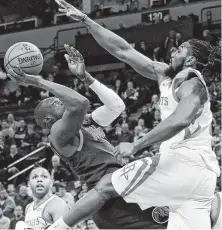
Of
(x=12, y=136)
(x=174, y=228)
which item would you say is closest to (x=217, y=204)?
(x=174, y=228)

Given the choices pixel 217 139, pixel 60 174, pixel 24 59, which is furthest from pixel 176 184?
pixel 60 174

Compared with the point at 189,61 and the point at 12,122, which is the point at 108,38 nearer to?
the point at 189,61

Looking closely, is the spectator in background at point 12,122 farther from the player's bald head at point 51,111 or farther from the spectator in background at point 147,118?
the player's bald head at point 51,111

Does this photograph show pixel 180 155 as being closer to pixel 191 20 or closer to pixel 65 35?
pixel 191 20

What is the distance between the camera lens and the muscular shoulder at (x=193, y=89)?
3.33 metres

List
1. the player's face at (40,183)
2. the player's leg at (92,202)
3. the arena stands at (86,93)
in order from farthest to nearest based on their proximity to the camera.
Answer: the arena stands at (86,93), the player's face at (40,183), the player's leg at (92,202)

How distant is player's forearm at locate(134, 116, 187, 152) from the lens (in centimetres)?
310

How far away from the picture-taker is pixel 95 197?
3594 mm

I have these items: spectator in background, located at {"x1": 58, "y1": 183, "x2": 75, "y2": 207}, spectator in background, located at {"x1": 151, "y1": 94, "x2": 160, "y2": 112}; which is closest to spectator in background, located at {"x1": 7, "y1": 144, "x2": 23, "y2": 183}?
spectator in background, located at {"x1": 58, "y1": 183, "x2": 75, "y2": 207}

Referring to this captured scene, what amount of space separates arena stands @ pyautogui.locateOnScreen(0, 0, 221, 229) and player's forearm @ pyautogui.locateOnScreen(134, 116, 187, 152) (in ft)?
17.0

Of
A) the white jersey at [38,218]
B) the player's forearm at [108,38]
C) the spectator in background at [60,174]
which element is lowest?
the spectator in background at [60,174]

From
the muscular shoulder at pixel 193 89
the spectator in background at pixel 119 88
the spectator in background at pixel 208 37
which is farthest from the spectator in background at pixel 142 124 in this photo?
the muscular shoulder at pixel 193 89

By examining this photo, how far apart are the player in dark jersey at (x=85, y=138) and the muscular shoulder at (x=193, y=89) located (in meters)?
0.82

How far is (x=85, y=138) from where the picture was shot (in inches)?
164
